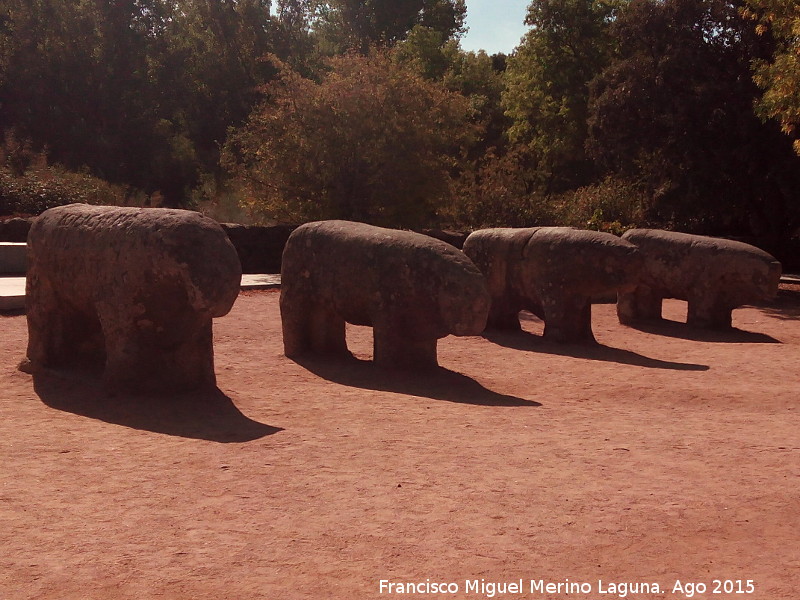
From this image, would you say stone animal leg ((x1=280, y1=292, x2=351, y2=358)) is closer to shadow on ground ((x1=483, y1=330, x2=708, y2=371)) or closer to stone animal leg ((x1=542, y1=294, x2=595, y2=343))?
shadow on ground ((x1=483, y1=330, x2=708, y2=371))

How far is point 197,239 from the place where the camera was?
23.3 feet

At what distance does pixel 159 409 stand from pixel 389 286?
2696 millimetres

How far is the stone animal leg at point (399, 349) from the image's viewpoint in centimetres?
890

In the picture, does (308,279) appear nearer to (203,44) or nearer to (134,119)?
(134,119)

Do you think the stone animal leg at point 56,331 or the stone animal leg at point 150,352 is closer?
the stone animal leg at point 150,352

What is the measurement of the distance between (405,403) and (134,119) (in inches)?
1045

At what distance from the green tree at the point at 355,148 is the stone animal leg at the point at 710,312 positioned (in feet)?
27.4

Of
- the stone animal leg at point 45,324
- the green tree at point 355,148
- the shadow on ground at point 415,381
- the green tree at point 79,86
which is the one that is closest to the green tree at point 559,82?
the green tree at point 355,148

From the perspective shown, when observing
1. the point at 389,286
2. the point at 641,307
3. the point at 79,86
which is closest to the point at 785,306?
the point at 641,307

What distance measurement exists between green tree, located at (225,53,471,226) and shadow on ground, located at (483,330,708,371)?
8.37 meters

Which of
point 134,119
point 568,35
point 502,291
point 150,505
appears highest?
point 568,35

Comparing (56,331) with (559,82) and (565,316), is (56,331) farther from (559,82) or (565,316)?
(559,82)

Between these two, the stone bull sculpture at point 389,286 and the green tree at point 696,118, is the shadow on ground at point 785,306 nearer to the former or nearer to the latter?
the green tree at point 696,118

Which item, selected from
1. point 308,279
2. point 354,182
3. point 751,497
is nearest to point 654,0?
point 354,182
